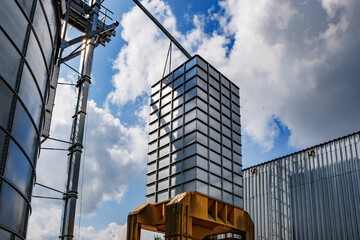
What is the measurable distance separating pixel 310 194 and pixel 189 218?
11006mm

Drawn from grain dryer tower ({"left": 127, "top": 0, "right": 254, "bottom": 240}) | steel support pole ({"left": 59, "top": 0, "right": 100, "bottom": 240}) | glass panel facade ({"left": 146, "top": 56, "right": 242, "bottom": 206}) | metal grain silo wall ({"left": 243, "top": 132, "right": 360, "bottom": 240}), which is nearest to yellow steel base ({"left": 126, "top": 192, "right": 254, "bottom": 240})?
grain dryer tower ({"left": 127, "top": 0, "right": 254, "bottom": 240})

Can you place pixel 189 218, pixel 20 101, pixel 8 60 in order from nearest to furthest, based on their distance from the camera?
1. pixel 8 60
2. pixel 20 101
3. pixel 189 218

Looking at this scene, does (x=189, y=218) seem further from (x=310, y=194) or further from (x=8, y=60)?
(x=310, y=194)

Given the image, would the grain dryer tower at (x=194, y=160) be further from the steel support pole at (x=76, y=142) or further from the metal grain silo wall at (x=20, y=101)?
the metal grain silo wall at (x=20, y=101)

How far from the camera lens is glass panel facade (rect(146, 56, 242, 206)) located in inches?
719

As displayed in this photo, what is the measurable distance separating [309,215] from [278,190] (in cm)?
292

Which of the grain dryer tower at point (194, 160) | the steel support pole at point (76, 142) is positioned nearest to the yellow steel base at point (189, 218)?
the grain dryer tower at point (194, 160)

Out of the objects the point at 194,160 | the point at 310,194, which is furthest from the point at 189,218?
the point at 310,194

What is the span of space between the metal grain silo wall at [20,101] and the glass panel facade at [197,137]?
8.08 metres

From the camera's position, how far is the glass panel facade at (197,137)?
18.2 meters

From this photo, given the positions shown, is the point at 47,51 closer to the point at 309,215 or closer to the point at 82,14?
the point at 82,14

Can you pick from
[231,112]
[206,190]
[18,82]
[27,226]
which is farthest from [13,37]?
[231,112]

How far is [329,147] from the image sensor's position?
78.7 feet

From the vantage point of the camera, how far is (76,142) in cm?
1848
